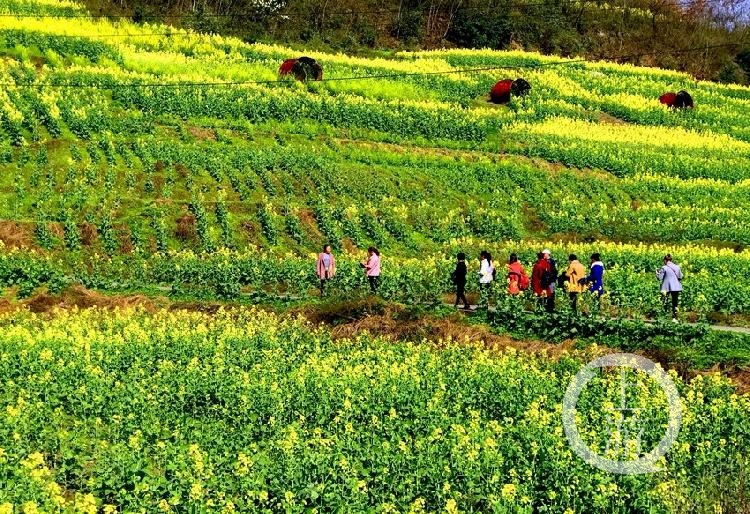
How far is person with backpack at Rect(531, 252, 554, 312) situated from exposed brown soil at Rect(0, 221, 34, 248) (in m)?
16.0

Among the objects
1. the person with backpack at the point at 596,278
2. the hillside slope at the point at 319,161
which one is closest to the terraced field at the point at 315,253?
the hillside slope at the point at 319,161

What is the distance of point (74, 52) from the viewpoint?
2061 inches

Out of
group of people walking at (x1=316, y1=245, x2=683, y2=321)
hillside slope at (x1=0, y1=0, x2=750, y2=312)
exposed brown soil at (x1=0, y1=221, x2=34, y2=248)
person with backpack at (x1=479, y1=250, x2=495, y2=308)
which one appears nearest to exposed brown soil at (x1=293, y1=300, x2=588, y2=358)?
person with backpack at (x1=479, y1=250, x2=495, y2=308)

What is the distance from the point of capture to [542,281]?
80.0 feet

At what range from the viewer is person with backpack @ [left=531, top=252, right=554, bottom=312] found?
24.2 metres

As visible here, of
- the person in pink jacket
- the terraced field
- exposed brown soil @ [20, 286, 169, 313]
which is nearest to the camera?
the terraced field

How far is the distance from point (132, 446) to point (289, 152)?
31242 mm

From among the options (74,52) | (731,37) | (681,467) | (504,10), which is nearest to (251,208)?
(74,52)

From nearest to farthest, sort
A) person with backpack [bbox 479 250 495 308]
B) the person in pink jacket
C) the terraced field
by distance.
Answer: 1. the terraced field
2. person with backpack [bbox 479 250 495 308]
3. the person in pink jacket

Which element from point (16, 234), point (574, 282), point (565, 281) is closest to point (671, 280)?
point (574, 282)

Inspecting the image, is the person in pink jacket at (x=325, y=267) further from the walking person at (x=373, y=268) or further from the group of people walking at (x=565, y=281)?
the group of people walking at (x=565, y=281)

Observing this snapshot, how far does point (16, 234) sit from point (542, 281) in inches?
664

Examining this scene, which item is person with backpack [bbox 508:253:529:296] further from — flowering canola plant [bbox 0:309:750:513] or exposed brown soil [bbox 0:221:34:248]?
exposed brown soil [bbox 0:221:34:248]

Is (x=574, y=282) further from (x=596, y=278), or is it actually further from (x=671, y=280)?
(x=671, y=280)
